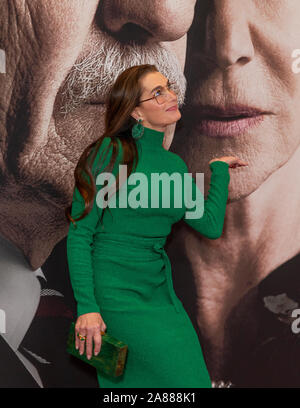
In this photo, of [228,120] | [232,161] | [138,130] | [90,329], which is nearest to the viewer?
[90,329]

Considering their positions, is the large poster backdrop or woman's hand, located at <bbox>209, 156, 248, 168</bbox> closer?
woman's hand, located at <bbox>209, 156, 248, 168</bbox>

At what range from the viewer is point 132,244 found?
149 cm

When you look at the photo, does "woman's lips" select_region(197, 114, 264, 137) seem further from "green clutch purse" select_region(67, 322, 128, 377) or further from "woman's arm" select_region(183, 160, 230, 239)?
"green clutch purse" select_region(67, 322, 128, 377)

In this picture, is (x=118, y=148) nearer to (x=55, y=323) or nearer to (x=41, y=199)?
(x=41, y=199)

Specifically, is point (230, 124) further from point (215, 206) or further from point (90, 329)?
point (90, 329)

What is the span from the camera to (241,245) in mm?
1889

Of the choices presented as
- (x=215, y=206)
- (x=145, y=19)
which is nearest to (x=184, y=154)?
(x=215, y=206)

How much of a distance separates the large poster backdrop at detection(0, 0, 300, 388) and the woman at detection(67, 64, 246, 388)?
0.35 metres

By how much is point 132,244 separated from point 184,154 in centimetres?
55

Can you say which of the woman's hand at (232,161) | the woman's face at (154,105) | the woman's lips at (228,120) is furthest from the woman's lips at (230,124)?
the woman's face at (154,105)

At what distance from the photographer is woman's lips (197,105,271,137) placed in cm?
184

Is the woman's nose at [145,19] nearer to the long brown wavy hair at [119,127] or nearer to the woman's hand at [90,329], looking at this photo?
the long brown wavy hair at [119,127]

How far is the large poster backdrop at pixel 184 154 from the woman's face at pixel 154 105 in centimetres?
32

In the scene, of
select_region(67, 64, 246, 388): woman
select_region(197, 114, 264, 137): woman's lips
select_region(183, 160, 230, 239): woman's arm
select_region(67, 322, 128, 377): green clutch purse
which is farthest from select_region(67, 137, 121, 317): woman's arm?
select_region(197, 114, 264, 137): woman's lips
